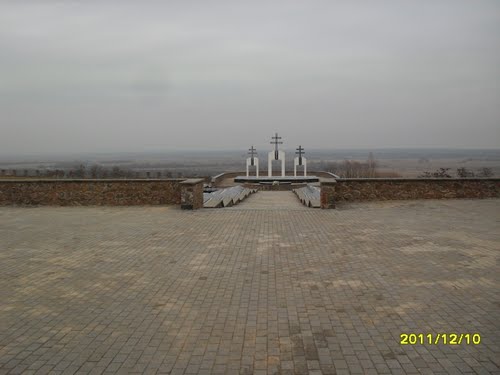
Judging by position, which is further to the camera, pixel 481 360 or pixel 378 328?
pixel 378 328

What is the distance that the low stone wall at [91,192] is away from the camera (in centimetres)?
1366

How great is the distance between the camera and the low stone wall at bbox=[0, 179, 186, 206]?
13656 millimetres

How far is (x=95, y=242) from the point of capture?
27.7ft

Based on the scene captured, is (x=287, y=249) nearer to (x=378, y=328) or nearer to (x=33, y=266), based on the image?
(x=378, y=328)

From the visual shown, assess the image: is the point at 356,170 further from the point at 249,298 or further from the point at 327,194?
the point at 249,298

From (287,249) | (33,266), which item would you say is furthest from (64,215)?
(287,249)

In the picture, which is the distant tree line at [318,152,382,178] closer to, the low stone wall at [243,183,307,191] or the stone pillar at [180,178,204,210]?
the low stone wall at [243,183,307,191]

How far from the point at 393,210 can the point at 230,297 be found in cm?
808

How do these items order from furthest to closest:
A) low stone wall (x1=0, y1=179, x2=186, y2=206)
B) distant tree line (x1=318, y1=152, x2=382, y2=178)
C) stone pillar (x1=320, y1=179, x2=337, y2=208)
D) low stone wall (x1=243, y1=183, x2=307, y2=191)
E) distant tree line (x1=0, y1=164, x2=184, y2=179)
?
distant tree line (x1=318, y1=152, x2=382, y2=178) → distant tree line (x1=0, y1=164, x2=184, y2=179) → low stone wall (x1=243, y1=183, x2=307, y2=191) → low stone wall (x1=0, y1=179, x2=186, y2=206) → stone pillar (x1=320, y1=179, x2=337, y2=208)
